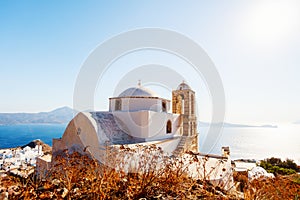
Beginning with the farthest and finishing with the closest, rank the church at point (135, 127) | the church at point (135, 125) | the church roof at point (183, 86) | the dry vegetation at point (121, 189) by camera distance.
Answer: the church roof at point (183, 86) < the church at point (135, 125) < the church at point (135, 127) < the dry vegetation at point (121, 189)

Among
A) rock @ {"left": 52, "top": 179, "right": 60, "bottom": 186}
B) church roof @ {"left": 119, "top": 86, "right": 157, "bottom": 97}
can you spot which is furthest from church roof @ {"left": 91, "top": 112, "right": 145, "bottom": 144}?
rock @ {"left": 52, "top": 179, "right": 60, "bottom": 186}

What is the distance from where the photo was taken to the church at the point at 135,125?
9.16m

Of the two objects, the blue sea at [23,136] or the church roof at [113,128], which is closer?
the church roof at [113,128]

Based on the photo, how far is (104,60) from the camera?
9.36 metres

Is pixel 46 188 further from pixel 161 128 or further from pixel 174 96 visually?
pixel 174 96

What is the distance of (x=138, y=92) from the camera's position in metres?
12.1

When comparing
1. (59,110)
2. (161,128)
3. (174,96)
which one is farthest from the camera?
(59,110)

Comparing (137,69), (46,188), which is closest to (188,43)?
(137,69)

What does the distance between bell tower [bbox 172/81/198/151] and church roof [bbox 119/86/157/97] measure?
9.22ft

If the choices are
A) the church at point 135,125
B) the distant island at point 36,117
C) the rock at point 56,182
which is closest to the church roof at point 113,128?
the church at point 135,125

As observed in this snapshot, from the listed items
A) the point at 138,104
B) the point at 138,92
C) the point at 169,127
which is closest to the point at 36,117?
the point at 138,92

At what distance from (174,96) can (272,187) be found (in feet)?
40.0

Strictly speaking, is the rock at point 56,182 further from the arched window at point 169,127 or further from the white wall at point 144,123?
the arched window at point 169,127

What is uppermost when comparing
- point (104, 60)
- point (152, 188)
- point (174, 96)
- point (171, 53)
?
point (171, 53)
